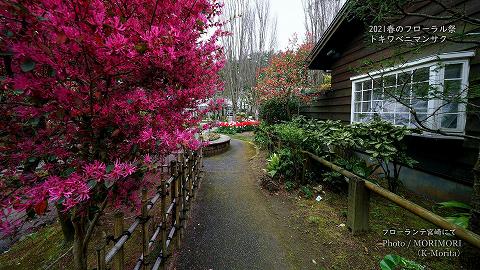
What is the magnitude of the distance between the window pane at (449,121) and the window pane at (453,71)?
0.72 metres

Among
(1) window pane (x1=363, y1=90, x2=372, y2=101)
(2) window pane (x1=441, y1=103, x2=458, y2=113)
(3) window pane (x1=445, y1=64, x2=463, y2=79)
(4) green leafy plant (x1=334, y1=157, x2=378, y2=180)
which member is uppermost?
(3) window pane (x1=445, y1=64, x2=463, y2=79)

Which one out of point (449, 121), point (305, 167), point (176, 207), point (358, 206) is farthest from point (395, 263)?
point (449, 121)

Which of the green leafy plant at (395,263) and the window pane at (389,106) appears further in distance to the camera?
the window pane at (389,106)

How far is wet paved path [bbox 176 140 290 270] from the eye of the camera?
9.30 feet

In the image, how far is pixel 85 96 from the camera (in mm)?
1400

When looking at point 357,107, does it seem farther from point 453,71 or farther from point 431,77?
point 453,71

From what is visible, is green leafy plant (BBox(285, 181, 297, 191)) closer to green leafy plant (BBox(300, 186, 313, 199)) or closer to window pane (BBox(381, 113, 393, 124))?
green leafy plant (BBox(300, 186, 313, 199))

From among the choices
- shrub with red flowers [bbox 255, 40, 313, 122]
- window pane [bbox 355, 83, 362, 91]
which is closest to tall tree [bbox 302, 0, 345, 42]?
shrub with red flowers [bbox 255, 40, 313, 122]

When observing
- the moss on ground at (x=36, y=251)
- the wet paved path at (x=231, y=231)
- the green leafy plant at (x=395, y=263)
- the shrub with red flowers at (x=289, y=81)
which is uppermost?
the shrub with red flowers at (x=289, y=81)

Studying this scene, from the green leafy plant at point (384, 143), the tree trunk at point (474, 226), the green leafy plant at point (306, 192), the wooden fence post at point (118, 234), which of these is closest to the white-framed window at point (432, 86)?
the green leafy plant at point (384, 143)

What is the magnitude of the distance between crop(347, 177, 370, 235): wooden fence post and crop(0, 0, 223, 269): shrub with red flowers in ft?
8.61

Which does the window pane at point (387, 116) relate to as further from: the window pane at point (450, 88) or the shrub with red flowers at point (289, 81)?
the shrub with red flowers at point (289, 81)

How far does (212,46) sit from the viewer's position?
101 inches

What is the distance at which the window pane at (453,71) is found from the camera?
12.8 ft
